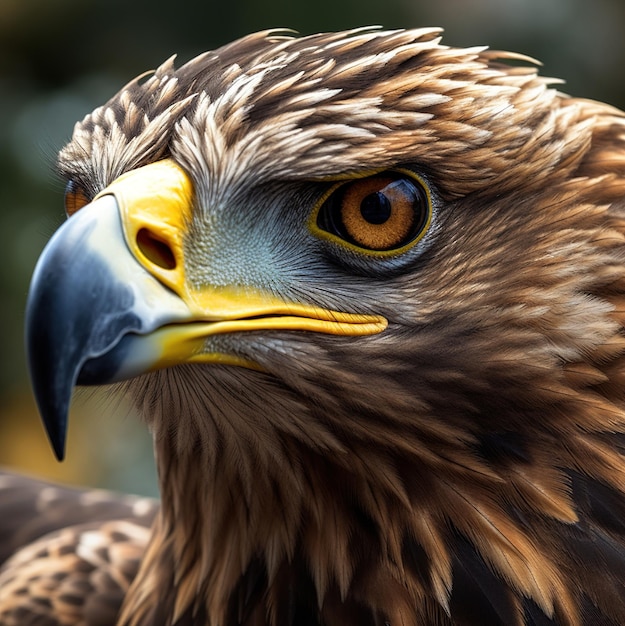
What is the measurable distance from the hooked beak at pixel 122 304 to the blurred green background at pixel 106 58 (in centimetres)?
482

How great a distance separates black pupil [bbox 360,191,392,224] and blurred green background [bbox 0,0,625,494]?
483 cm

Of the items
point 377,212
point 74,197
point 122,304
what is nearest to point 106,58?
point 74,197

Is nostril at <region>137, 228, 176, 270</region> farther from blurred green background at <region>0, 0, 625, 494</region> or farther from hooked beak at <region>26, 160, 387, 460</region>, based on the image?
blurred green background at <region>0, 0, 625, 494</region>

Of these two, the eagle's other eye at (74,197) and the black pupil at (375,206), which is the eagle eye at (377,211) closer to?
the black pupil at (375,206)

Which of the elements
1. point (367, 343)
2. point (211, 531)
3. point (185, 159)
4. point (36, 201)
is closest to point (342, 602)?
point (211, 531)

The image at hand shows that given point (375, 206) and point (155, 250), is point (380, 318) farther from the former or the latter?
point (155, 250)

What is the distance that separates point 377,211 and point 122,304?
461 millimetres

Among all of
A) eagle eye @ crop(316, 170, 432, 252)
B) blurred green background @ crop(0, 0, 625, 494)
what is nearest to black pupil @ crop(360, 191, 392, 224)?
eagle eye @ crop(316, 170, 432, 252)

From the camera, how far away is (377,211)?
161 centimetres

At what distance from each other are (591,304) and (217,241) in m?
0.66

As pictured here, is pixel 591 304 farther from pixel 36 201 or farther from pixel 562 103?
pixel 36 201

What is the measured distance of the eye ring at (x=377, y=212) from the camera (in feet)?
5.24

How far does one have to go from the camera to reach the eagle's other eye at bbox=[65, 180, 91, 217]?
6.08 feet

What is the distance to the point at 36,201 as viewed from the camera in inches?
263
